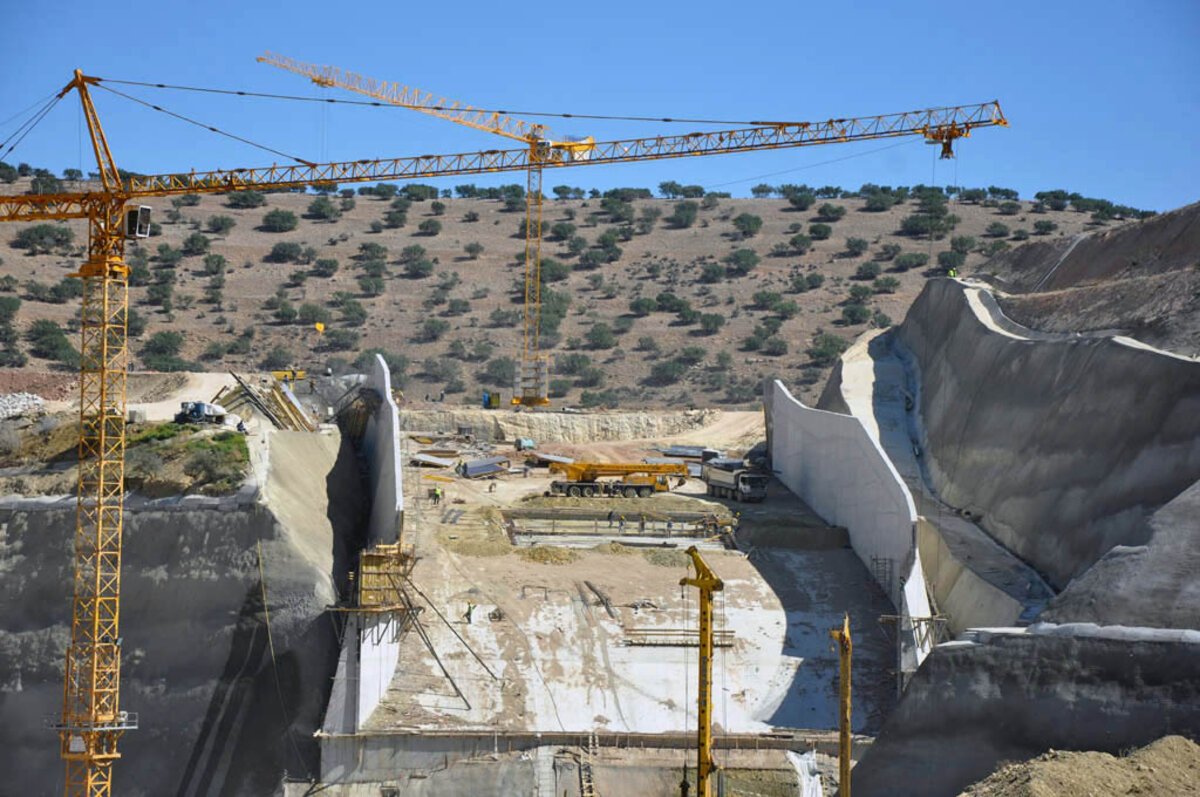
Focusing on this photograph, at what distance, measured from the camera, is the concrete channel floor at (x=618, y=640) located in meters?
38.5

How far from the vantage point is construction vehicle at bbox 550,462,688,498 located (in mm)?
56312

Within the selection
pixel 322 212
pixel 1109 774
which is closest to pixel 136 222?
pixel 1109 774

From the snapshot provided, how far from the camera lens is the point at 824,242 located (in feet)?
402

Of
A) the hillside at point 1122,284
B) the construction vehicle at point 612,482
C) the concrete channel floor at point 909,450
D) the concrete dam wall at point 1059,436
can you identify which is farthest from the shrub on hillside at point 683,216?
the concrete dam wall at point 1059,436

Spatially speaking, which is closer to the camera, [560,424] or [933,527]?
[933,527]

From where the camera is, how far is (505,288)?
362 ft

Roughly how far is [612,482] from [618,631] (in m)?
15.9

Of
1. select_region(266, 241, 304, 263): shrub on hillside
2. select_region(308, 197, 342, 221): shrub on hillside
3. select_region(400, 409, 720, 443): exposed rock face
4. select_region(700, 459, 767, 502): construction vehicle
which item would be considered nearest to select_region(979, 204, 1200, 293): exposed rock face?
select_region(700, 459, 767, 502): construction vehicle

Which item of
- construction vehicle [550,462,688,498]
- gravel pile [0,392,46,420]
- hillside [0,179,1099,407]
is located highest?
hillside [0,179,1099,407]

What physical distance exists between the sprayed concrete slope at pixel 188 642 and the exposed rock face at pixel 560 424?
96.7ft

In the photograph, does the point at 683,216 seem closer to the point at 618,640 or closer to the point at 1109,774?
the point at 618,640

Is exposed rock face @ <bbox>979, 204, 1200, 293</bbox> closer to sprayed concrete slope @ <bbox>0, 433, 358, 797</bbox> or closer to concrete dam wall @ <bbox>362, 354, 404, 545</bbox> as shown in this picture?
concrete dam wall @ <bbox>362, 354, 404, 545</bbox>

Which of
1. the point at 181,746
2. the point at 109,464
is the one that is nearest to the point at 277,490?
the point at 109,464

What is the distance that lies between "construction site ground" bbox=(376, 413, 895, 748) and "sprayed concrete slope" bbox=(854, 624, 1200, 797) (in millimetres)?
7860
